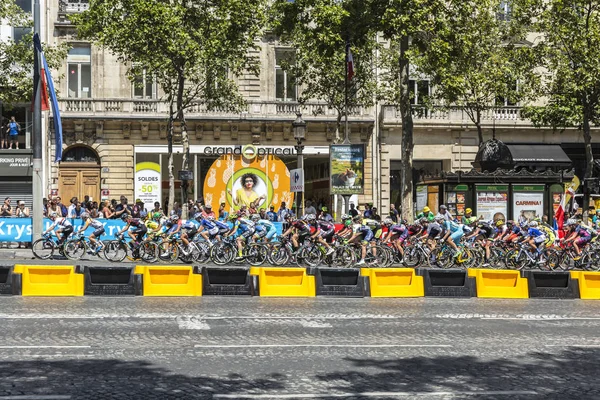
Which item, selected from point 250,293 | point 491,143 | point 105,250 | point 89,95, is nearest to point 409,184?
point 491,143

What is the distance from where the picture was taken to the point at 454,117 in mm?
46781

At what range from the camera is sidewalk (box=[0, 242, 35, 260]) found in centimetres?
2843

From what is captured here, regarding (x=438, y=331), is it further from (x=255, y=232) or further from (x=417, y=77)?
(x=417, y=77)

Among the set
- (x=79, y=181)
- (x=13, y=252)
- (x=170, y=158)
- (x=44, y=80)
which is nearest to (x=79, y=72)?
(x=79, y=181)

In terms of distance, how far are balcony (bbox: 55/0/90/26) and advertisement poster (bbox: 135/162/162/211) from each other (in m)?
6.92

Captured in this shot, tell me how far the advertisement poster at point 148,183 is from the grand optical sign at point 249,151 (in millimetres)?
2437

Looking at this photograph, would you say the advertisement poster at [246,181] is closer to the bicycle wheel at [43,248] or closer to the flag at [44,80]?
the flag at [44,80]

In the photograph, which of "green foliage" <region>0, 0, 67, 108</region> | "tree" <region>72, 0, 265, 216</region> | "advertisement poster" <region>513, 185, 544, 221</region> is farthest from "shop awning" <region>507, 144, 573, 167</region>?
"green foliage" <region>0, 0, 67, 108</region>

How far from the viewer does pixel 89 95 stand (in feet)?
143

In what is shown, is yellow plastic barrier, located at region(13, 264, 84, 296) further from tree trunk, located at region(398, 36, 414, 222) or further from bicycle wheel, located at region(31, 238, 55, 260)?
tree trunk, located at region(398, 36, 414, 222)

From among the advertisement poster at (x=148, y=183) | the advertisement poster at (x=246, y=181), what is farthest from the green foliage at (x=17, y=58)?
the advertisement poster at (x=246, y=181)

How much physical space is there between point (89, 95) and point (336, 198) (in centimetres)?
1167

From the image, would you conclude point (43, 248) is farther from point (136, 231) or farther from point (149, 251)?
point (149, 251)

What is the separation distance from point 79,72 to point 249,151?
8172mm
